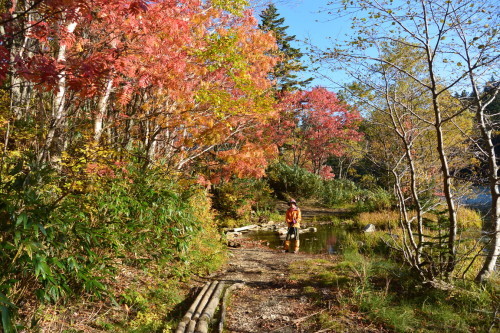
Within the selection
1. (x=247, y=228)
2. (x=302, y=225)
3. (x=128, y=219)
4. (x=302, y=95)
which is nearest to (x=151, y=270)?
(x=128, y=219)

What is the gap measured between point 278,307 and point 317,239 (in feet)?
22.6

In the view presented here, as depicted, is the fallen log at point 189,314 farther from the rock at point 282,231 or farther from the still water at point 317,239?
Result: the rock at point 282,231

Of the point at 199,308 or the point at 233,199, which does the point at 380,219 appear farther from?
the point at 199,308

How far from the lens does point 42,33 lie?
4.22m

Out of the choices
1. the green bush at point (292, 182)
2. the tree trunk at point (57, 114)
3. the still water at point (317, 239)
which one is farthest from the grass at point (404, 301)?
the green bush at point (292, 182)

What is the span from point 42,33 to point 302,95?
18.5m

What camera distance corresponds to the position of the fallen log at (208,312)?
3.55 meters

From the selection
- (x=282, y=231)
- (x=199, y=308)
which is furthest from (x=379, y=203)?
(x=199, y=308)

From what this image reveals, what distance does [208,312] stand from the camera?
396cm

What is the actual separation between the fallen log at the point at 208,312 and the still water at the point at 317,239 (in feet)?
16.5

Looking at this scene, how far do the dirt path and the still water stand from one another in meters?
3.10

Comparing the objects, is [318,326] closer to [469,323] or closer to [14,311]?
[469,323]

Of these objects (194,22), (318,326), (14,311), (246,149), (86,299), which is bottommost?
(318,326)

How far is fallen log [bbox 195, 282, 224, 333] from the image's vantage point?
3.55 m
